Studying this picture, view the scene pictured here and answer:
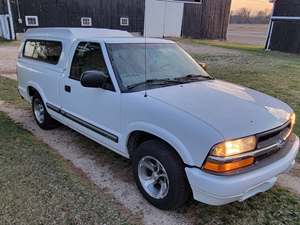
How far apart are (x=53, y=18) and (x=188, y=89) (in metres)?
20.5

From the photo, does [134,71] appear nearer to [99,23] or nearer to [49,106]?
[49,106]

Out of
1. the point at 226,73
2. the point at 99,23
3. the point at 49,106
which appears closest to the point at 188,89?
the point at 49,106

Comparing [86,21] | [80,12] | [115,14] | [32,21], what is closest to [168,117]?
[32,21]

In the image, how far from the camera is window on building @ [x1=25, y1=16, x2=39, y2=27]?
65.6 ft

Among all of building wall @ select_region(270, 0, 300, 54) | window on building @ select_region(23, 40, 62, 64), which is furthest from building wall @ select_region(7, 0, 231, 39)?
window on building @ select_region(23, 40, 62, 64)

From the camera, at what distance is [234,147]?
7.77 feet

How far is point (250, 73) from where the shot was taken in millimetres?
11000

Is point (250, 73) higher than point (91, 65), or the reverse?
point (91, 65)

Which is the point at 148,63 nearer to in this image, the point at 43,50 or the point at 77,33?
the point at 77,33

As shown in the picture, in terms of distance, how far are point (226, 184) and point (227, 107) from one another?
30.9 inches

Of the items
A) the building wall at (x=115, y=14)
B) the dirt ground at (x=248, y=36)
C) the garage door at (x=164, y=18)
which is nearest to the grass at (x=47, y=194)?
A: the building wall at (x=115, y=14)

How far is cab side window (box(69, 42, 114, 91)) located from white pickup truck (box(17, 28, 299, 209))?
13 mm

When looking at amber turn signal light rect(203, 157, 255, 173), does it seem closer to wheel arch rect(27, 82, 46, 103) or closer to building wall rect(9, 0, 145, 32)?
wheel arch rect(27, 82, 46, 103)

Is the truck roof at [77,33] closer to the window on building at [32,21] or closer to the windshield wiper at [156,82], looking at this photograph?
the windshield wiper at [156,82]
